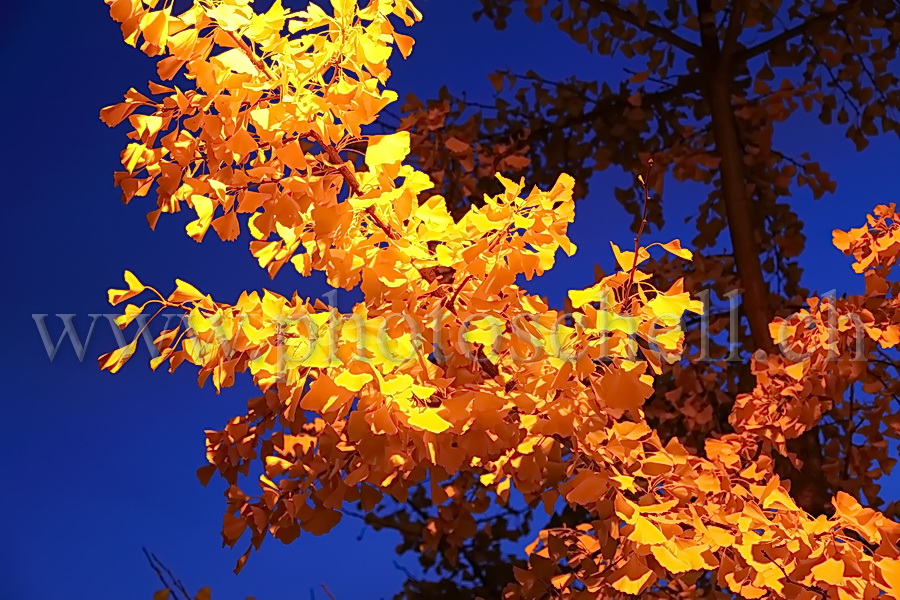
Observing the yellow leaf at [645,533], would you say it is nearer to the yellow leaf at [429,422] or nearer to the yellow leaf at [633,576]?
the yellow leaf at [633,576]

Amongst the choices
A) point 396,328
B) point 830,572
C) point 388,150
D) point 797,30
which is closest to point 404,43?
point 388,150

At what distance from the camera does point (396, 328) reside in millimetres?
824

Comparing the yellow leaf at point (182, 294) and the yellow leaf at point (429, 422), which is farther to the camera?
the yellow leaf at point (182, 294)

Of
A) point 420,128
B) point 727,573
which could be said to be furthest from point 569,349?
point 420,128

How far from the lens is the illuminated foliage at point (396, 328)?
2.61 ft

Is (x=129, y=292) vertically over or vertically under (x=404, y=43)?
under

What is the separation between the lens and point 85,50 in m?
2.67

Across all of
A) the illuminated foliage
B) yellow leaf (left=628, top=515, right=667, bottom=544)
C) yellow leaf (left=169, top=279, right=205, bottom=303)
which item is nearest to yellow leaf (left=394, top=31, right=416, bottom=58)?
the illuminated foliage

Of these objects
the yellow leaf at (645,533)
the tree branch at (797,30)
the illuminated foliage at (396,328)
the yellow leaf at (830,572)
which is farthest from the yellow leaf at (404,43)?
the tree branch at (797,30)

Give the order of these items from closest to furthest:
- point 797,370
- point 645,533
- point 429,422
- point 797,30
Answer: point 429,422 → point 645,533 → point 797,370 → point 797,30

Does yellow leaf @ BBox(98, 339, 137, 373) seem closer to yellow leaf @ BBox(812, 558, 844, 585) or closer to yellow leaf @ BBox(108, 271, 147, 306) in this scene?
yellow leaf @ BBox(108, 271, 147, 306)

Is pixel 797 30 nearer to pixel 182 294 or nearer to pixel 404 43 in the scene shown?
pixel 404 43

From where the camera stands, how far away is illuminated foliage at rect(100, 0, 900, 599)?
80 centimetres

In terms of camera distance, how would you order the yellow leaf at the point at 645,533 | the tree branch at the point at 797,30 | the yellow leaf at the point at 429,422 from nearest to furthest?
the yellow leaf at the point at 429,422, the yellow leaf at the point at 645,533, the tree branch at the point at 797,30
